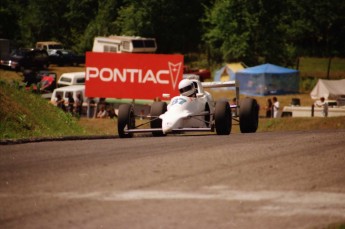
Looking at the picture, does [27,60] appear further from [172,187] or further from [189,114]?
[172,187]

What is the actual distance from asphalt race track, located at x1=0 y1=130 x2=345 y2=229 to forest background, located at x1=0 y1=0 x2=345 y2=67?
55.1 meters

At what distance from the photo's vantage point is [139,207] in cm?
885

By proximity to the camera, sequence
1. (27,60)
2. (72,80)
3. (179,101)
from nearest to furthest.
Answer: (179,101) < (72,80) < (27,60)

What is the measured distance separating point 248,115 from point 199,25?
210 ft

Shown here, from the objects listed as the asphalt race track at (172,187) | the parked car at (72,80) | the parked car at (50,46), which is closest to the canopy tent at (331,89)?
the parked car at (72,80)

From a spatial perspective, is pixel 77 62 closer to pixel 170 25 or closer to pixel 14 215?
pixel 170 25

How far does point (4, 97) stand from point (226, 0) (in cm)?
4811

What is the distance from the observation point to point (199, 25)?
82.9 metres

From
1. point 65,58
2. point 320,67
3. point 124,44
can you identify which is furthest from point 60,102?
point 320,67

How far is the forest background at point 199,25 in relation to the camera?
6900 centimetres

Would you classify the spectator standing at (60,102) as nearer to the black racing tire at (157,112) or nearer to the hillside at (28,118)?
the hillside at (28,118)

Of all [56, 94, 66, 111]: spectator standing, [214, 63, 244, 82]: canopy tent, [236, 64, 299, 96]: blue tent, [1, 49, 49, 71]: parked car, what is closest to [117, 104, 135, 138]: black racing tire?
[56, 94, 66, 111]: spectator standing

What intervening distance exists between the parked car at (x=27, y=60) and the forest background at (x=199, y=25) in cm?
861

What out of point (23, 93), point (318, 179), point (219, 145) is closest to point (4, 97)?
point (23, 93)
